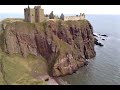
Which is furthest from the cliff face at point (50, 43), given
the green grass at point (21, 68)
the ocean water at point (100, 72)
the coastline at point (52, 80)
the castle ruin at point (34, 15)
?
the ocean water at point (100, 72)

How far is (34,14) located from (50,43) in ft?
40.8

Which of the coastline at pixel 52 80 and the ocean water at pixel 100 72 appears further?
the ocean water at pixel 100 72

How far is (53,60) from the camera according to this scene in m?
65.2

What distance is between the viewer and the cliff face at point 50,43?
6338cm

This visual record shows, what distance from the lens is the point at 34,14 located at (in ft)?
235

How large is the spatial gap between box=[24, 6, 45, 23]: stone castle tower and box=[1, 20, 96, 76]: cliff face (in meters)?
2.74

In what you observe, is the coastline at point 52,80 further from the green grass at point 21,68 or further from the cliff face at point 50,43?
the cliff face at point 50,43

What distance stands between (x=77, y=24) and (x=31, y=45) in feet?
65.5

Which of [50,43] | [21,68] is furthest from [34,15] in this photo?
[21,68]

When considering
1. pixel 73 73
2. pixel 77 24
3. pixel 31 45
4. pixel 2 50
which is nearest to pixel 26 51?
pixel 31 45

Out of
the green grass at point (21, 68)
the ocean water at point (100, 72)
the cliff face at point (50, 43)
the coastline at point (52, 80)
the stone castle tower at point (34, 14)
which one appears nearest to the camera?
the green grass at point (21, 68)

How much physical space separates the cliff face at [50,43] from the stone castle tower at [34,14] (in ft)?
9.00

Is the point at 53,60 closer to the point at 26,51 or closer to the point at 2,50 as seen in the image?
the point at 26,51

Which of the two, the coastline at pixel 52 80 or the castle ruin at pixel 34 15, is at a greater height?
the castle ruin at pixel 34 15
